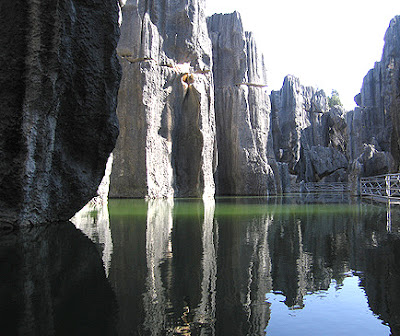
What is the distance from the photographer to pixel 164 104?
71.4ft

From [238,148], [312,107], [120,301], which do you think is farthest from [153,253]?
[312,107]

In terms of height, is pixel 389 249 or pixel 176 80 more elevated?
pixel 176 80

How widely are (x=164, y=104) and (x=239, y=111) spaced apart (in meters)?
7.97

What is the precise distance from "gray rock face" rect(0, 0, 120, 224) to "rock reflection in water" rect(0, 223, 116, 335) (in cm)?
154

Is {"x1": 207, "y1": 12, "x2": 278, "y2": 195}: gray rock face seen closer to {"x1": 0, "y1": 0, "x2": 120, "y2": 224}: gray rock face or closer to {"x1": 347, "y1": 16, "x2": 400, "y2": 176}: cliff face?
{"x1": 347, "y1": 16, "x2": 400, "y2": 176}: cliff face

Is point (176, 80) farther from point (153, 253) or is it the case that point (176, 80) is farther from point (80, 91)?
point (153, 253)

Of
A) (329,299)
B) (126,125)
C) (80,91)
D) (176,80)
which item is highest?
(176,80)

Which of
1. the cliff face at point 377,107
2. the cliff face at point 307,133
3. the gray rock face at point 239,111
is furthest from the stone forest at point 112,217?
the cliff face at point 307,133

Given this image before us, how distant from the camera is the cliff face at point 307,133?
38.5m

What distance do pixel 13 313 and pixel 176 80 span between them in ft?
69.5

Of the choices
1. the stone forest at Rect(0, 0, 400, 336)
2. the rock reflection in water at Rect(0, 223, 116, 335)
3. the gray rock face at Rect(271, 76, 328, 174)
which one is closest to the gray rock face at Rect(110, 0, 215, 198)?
the stone forest at Rect(0, 0, 400, 336)

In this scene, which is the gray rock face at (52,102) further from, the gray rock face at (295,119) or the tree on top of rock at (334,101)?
the tree on top of rock at (334,101)

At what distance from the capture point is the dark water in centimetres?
227

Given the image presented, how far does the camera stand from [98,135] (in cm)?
789
